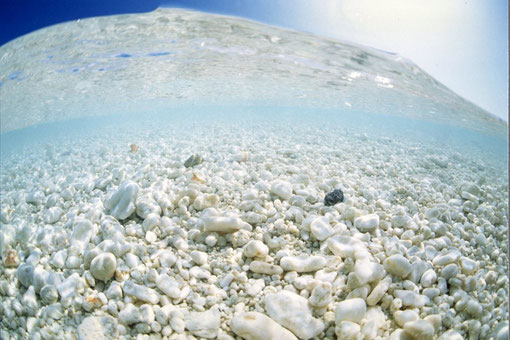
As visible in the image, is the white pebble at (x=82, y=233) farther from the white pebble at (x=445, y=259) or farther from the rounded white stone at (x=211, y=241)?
the white pebble at (x=445, y=259)

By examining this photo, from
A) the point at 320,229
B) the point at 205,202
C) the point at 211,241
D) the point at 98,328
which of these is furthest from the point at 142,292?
the point at 320,229

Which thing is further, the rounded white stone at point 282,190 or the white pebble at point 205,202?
the rounded white stone at point 282,190

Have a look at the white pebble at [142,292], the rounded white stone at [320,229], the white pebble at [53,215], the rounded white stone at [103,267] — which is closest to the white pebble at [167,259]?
the white pebble at [142,292]

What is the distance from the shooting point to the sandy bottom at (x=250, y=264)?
5.97 ft

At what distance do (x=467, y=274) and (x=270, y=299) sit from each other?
1847 mm

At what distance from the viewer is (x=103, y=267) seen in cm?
214

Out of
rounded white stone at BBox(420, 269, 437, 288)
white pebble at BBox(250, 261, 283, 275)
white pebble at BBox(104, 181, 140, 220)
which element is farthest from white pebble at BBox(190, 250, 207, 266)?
rounded white stone at BBox(420, 269, 437, 288)

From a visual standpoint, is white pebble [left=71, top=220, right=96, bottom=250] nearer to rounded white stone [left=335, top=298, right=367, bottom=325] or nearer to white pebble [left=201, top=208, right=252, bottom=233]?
white pebble [left=201, top=208, right=252, bottom=233]

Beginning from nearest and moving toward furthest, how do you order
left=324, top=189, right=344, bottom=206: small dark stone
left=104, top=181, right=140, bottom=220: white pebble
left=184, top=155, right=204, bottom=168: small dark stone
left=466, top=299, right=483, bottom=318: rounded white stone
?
left=466, top=299, right=483, bottom=318: rounded white stone, left=104, top=181, right=140, bottom=220: white pebble, left=324, top=189, right=344, bottom=206: small dark stone, left=184, top=155, right=204, bottom=168: small dark stone

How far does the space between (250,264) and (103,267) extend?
1230 millimetres

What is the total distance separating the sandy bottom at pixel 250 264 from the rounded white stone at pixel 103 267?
1 centimetres

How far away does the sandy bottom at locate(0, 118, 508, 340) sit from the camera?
182 centimetres

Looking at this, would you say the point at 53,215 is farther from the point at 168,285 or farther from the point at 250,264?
the point at 250,264

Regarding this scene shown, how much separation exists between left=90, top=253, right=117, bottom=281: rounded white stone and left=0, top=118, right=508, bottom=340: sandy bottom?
0.01 metres
